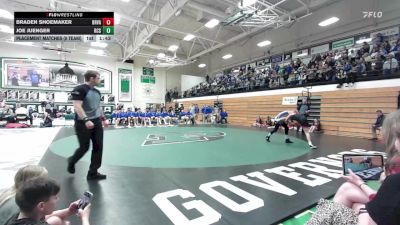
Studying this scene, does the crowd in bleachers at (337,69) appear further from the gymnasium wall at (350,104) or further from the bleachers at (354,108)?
the bleachers at (354,108)

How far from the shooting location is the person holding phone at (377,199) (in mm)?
853

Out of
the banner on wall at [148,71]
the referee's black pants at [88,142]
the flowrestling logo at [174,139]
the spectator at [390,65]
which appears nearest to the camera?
the referee's black pants at [88,142]

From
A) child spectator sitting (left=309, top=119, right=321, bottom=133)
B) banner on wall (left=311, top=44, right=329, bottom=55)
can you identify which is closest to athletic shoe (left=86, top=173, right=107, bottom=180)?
child spectator sitting (left=309, top=119, right=321, bottom=133)

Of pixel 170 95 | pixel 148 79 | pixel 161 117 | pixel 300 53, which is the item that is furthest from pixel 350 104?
pixel 148 79

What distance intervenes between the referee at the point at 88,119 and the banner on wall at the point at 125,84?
20508 mm

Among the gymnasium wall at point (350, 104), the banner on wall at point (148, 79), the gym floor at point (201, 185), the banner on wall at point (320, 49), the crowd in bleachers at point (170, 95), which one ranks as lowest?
the gym floor at point (201, 185)

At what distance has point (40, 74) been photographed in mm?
19562

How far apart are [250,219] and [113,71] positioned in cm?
2301

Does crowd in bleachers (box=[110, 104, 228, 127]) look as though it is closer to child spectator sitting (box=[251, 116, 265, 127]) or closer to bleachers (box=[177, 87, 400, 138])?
child spectator sitting (box=[251, 116, 265, 127])

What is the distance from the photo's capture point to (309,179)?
11.1 feet

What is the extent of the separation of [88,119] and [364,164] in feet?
11.1

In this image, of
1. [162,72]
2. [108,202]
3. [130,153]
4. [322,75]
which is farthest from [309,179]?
[162,72]
